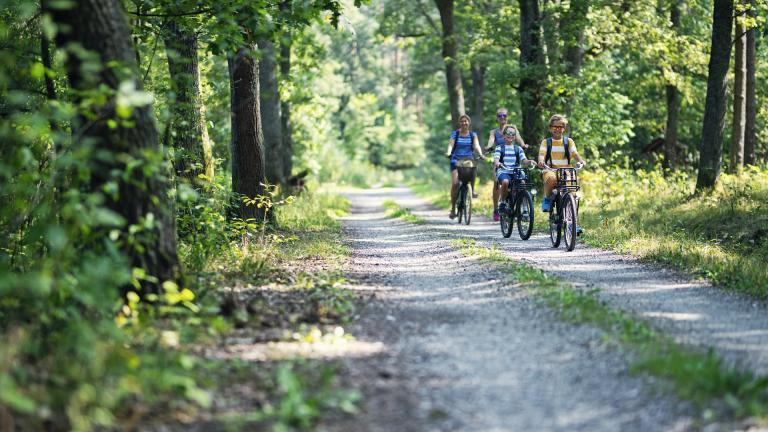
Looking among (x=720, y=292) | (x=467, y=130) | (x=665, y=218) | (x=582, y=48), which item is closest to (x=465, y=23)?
(x=582, y=48)

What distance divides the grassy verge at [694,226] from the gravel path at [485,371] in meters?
2.93

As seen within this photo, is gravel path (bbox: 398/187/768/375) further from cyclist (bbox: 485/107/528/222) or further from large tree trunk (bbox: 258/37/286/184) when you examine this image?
large tree trunk (bbox: 258/37/286/184)

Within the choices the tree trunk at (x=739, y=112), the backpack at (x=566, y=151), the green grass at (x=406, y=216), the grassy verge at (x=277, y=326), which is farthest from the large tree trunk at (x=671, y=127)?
the grassy verge at (x=277, y=326)

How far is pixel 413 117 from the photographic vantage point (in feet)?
264

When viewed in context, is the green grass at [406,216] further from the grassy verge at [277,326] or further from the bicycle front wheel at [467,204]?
the grassy verge at [277,326]

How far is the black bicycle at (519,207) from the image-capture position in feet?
44.0

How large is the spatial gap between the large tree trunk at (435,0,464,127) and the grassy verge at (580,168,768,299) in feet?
31.2

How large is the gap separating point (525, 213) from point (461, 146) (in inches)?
144

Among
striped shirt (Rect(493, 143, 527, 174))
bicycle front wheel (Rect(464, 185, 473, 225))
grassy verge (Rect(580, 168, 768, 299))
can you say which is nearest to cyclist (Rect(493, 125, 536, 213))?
striped shirt (Rect(493, 143, 527, 174))

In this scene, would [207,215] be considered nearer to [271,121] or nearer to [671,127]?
[271,121]

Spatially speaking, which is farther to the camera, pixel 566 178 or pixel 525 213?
pixel 525 213

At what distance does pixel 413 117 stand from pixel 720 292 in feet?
239

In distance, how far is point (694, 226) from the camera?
45.2ft

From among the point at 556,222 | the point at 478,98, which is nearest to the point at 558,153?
the point at 556,222
